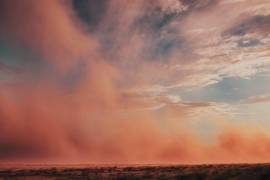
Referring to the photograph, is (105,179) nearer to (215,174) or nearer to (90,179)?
(90,179)

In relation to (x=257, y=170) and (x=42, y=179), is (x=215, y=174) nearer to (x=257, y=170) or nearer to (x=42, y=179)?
(x=257, y=170)

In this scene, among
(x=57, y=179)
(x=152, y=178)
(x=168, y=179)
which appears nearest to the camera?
(x=168, y=179)

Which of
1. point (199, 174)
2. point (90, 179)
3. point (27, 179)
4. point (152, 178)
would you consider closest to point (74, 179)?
point (90, 179)

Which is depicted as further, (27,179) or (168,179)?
(27,179)

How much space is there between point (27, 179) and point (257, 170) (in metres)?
53.1

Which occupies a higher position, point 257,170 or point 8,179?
point 8,179

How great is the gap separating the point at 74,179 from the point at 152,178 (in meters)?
18.8

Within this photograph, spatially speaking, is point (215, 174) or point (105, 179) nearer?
point (215, 174)

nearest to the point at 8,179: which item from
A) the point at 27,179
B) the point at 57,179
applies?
the point at 27,179

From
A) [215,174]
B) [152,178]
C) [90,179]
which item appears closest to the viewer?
[215,174]

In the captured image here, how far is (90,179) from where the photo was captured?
69.6 m

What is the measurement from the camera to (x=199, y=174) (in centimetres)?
5762

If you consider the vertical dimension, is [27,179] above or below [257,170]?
above

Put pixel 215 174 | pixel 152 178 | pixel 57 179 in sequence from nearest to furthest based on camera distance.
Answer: pixel 215 174 → pixel 152 178 → pixel 57 179
